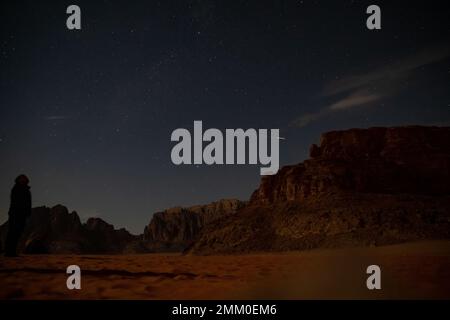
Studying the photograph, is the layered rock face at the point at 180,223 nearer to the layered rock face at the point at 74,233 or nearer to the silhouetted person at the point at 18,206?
the layered rock face at the point at 74,233

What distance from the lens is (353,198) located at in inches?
1758

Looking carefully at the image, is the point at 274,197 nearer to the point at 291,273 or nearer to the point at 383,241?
the point at 383,241

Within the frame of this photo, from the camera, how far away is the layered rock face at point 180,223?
413ft

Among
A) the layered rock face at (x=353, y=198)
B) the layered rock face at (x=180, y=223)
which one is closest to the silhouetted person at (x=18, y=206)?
the layered rock face at (x=353, y=198)

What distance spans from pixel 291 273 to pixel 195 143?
7751 millimetres

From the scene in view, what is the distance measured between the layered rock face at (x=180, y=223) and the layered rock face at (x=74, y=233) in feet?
21.4

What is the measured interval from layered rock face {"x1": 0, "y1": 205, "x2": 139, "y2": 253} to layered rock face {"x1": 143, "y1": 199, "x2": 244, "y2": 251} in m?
6.51

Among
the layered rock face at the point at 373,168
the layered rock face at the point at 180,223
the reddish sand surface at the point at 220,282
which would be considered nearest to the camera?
the reddish sand surface at the point at 220,282

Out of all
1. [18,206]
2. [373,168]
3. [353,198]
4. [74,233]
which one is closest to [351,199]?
[353,198]

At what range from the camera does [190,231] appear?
131875 mm
